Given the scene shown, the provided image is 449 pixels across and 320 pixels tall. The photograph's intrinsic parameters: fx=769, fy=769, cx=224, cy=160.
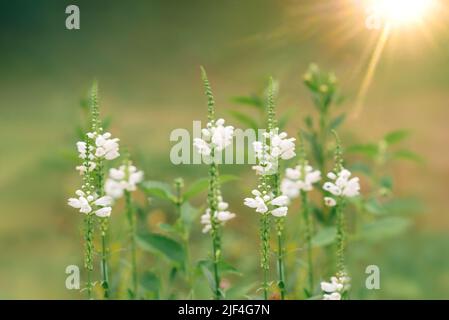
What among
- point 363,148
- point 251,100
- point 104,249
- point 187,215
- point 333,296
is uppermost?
point 251,100

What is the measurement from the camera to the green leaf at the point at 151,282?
1811 mm

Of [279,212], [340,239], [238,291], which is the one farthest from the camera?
[238,291]

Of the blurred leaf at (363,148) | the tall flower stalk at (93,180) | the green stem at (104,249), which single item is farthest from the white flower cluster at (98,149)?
the blurred leaf at (363,148)

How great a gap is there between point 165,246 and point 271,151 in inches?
16.8

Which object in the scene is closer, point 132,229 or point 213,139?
point 213,139

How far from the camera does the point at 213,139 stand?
150 centimetres

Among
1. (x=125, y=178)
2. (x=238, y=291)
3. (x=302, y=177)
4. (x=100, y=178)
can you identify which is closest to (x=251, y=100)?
(x=302, y=177)

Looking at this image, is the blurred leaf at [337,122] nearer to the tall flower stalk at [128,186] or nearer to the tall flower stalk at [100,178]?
the tall flower stalk at [128,186]

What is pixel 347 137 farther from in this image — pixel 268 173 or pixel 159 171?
pixel 268 173

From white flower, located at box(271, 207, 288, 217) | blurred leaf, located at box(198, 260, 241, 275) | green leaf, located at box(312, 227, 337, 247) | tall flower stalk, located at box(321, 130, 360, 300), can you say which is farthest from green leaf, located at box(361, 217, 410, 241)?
white flower, located at box(271, 207, 288, 217)

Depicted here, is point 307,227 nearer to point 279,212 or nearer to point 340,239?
point 340,239

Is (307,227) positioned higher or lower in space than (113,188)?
lower
